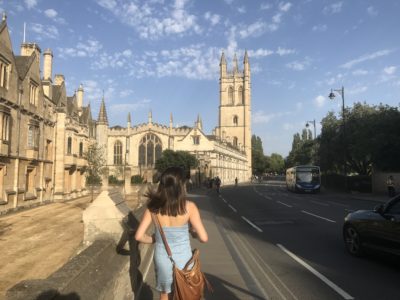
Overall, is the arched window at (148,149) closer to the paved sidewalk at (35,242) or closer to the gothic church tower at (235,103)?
the gothic church tower at (235,103)

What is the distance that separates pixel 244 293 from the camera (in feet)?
20.6

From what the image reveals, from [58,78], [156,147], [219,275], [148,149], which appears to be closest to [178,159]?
[156,147]

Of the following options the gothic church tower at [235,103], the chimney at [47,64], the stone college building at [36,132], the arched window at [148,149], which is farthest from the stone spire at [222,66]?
the chimney at [47,64]

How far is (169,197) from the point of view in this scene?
12.9ft

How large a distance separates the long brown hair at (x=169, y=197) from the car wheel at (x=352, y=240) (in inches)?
247

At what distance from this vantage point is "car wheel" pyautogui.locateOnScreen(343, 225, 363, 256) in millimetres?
8750

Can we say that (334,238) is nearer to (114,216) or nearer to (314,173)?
(114,216)

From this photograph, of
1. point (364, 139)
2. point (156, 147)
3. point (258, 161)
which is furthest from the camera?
point (258, 161)

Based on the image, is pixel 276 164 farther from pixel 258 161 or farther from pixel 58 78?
pixel 58 78

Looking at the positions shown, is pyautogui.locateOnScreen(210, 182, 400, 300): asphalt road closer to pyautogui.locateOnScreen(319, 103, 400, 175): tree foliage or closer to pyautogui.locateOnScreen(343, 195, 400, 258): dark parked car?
pyautogui.locateOnScreen(343, 195, 400, 258): dark parked car

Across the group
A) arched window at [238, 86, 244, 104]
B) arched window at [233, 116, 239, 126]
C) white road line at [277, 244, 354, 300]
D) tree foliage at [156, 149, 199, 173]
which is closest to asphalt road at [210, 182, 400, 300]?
white road line at [277, 244, 354, 300]

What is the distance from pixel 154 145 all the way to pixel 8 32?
6316cm

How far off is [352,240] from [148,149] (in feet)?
257

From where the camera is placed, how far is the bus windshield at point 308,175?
4122 centimetres
